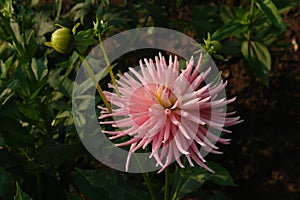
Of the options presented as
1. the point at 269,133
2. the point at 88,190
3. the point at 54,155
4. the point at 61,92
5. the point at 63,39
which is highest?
the point at 63,39

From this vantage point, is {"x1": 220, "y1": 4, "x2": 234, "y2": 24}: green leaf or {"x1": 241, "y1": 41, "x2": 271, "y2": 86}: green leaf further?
{"x1": 220, "y1": 4, "x2": 234, "y2": 24}: green leaf

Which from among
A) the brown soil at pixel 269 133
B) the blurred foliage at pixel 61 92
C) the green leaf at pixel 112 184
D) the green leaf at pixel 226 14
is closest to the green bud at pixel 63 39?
the blurred foliage at pixel 61 92

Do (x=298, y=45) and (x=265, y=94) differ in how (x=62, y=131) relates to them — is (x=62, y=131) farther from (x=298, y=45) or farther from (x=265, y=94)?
(x=298, y=45)

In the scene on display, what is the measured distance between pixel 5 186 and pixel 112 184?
30 cm

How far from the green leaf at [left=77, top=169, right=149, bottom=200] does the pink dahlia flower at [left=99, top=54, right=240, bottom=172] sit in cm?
42

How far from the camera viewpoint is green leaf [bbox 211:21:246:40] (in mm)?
2047

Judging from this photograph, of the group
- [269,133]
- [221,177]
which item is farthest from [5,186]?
[269,133]

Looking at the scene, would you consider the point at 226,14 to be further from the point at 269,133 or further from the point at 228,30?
the point at 269,133

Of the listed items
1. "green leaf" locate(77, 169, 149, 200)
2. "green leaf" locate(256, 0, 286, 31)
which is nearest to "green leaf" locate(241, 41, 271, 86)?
"green leaf" locate(256, 0, 286, 31)

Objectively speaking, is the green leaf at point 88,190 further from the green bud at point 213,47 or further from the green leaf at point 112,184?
the green bud at point 213,47

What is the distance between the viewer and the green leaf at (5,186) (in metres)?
1.58

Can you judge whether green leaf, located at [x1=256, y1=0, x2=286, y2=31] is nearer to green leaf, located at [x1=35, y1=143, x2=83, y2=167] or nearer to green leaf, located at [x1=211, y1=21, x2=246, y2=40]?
green leaf, located at [x1=211, y1=21, x2=246, y2=40]

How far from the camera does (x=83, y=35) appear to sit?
1126 millimetres

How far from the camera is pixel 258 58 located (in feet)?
7.41
